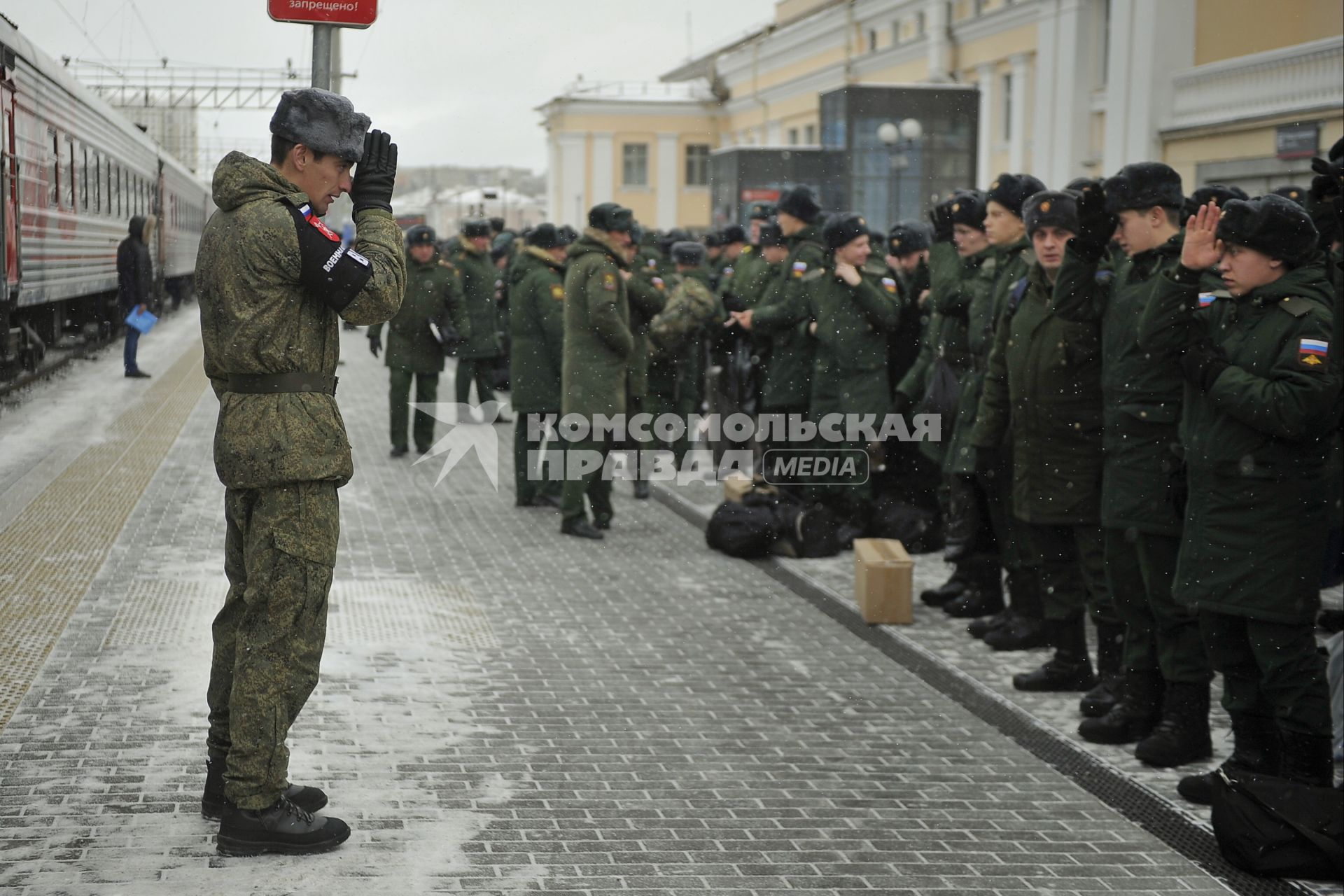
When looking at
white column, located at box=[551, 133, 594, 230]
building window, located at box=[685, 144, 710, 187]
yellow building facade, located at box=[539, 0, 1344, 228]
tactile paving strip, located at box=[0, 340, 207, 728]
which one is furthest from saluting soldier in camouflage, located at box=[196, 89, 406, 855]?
building window, located at box=[685, 144, 710, 187]

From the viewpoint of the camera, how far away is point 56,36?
216 inches

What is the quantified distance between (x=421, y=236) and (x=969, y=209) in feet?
21.6

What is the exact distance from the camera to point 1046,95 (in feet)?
105

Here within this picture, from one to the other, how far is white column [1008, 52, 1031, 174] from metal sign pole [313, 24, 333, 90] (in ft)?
103

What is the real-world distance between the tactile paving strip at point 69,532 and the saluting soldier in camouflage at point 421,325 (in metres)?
1.76

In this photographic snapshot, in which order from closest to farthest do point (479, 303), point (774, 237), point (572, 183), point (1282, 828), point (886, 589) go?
point (1282, 828)
point (886, 589)
point (774, 237)
point (479, 303)
point (572, 183)

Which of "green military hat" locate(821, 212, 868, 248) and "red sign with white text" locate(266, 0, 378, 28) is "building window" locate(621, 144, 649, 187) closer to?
"green military hat" locate(821, 212, 868, 248)

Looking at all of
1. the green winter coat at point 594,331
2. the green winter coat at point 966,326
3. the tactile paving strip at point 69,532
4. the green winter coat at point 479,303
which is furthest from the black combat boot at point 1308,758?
the green winter coat at point 479,303

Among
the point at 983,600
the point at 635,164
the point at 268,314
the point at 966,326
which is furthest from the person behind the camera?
the point at 635,164

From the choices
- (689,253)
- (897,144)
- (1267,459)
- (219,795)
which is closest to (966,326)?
(1267,459)

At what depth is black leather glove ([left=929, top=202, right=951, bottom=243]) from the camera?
27.5 feet

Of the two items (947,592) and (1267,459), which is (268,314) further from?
(947,592)

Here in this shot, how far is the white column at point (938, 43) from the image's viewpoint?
3941 centimetres

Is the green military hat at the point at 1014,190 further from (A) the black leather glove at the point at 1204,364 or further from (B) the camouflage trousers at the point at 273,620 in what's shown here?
(B) the camouflage trousers at the point at 273,620
